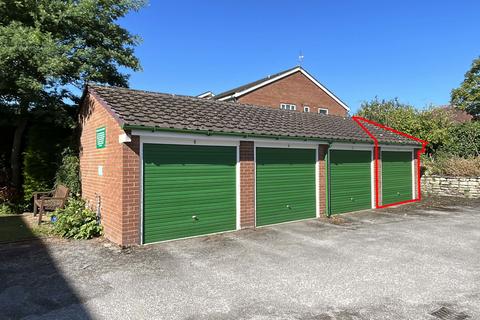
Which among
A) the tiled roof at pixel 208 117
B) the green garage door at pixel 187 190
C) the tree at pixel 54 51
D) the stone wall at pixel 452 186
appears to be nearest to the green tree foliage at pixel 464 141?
the stone wall at pixel 452 186

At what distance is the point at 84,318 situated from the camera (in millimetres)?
4039

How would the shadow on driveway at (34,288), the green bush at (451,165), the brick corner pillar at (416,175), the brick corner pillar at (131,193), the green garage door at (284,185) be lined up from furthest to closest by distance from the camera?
the green bush at (451,165) → the brick corner pillar at (416,175) → the green garage door at (284,185) → the brick corner pillar at (131,193) → the shadow on driveway at (34,288)

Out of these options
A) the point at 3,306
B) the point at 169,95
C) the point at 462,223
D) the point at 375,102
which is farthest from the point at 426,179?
the point at 3,306

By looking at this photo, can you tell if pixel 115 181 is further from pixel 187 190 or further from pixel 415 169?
pixel 415 169

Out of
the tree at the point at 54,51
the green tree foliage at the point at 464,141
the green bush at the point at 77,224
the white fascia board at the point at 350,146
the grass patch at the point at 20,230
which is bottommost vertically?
the grass patch at the point at 20,230

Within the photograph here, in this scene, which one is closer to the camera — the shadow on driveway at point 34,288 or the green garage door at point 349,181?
the shadow on driveway at point 34,288

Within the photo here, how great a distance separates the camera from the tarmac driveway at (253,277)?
4273mm

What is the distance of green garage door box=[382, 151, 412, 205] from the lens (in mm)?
13378

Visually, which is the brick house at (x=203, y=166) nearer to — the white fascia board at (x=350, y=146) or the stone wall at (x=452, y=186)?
the white fascia board at (x=350, y=146)

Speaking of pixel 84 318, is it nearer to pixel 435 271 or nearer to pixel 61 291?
pixel 61 291

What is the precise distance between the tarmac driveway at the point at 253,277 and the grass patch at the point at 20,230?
652 millimetres

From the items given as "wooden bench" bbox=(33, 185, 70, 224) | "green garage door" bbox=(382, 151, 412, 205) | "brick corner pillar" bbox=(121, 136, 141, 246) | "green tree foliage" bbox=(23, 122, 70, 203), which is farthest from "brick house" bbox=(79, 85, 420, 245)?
"green tree foliage" bbox=(23, 122, 70, 203)

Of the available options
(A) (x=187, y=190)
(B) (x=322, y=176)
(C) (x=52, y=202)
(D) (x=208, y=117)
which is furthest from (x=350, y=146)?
(C) (x=52, y=202)

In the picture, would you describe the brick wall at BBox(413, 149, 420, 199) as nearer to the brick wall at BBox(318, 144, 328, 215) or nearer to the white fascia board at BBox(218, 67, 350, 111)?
the brick wall at BBox(318, 144, 328, 215)
